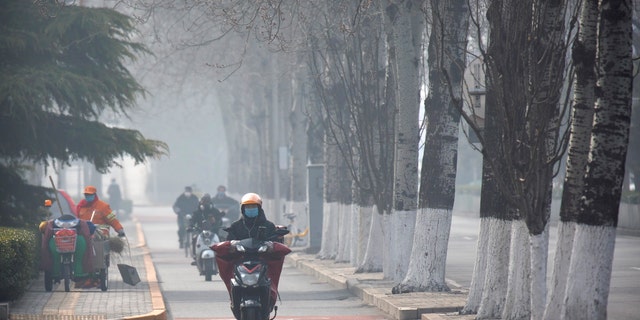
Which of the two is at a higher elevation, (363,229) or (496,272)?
(363,229)

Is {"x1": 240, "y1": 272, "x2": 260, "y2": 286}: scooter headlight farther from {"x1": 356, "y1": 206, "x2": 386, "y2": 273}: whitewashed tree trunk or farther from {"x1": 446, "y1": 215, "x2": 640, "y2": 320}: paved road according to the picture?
{"x1": 356, "y1": 206, "x2": 386, "y2": 273}: whitewashed tree trunk

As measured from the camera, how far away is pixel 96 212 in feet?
72.1

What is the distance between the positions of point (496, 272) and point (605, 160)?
14.2 ft

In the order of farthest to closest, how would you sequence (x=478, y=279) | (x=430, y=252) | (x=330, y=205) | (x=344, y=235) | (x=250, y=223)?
(x=330, y=205), (x=344, y=235), (x=430, y=252), (x=478, y=279), (x=250, y=223)

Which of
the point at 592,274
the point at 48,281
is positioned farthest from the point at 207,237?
the point at 592,274

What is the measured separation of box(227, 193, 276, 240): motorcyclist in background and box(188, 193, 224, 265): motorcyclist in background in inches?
464

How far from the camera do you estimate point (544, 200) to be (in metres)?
13.0

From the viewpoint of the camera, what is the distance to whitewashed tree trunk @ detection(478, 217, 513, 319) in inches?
588

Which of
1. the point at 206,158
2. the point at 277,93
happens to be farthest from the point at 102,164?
the point at 206,158

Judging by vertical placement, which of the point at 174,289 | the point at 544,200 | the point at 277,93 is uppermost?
the point at 277,93

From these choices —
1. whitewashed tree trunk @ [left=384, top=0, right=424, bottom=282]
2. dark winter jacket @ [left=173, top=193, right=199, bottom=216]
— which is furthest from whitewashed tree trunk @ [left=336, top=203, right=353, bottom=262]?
dark winter jacket @ [left=173, top=193, right=199, bottom=216]

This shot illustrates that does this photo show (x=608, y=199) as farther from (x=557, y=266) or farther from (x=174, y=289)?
(x=174, y=289)

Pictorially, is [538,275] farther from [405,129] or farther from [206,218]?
[206,218]

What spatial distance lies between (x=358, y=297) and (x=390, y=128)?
12.8 ft
